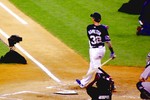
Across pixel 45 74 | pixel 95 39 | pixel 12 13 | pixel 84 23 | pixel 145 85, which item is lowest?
pixel 145 85

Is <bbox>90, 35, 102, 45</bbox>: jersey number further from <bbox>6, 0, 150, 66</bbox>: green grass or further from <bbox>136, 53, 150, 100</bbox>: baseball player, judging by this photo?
<bbox>6, 0, 150, 66</bbox>: green grass

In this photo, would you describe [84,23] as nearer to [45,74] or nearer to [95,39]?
[45,74]

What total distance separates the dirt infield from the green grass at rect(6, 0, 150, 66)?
715 mm

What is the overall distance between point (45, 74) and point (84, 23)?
816 cm

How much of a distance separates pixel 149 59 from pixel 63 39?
10240 millimetres

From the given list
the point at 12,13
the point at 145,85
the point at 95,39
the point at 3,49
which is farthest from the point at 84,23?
the point at 145,85

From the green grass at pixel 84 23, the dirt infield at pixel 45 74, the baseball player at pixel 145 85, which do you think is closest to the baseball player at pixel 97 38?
the dirt infield at pixel 45 74

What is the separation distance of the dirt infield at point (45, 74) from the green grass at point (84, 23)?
71 cm

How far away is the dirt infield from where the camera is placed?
16.5 meters

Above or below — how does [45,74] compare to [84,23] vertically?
below

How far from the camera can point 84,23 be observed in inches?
1061

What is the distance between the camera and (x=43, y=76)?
18.9m

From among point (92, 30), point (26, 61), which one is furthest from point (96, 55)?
point (26, 61)

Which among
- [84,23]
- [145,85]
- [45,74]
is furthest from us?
[84,23]
